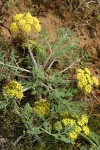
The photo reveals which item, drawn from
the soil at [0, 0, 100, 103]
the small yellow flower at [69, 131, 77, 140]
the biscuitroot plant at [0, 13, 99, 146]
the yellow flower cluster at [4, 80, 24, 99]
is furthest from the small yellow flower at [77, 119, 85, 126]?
the soil at [0, 0, 100, 103]

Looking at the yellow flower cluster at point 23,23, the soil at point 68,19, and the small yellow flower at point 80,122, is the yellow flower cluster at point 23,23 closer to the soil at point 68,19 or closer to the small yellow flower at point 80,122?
the soil at point 68,19

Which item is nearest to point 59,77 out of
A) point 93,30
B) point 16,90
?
point 16,90

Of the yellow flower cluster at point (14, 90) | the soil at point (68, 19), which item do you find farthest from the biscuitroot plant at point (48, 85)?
the soil at point (68, 19)

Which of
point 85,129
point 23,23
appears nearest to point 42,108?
point 85,129

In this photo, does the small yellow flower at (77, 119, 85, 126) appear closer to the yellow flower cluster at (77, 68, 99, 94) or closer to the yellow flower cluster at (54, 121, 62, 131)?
the yellow flower cluster at (54, 121, 62, 131)

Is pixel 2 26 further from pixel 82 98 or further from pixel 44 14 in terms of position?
pixel 82 98

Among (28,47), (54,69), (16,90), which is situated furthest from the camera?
(54,69)

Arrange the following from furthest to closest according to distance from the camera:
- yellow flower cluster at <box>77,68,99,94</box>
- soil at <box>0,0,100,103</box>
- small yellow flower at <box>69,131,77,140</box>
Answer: soil at <box>0,0,100,103</box>
yellow flower cluster at <box>77,68,99,94</box>
small yellow flower at <box>69,131,77,140</box>
